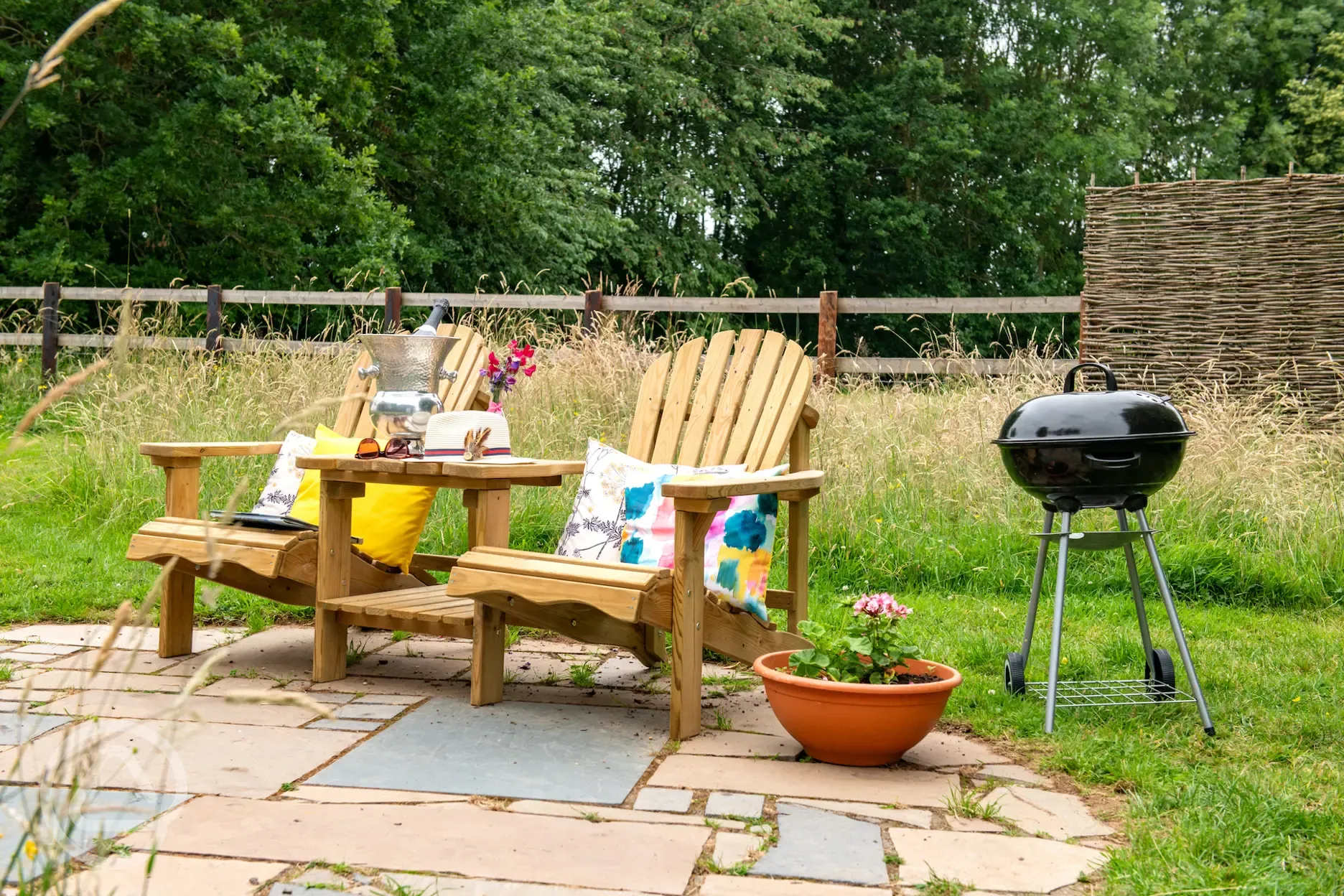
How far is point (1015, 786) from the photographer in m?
2.58

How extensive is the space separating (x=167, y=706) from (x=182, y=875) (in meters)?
1.14

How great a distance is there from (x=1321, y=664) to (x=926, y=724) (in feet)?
5.28

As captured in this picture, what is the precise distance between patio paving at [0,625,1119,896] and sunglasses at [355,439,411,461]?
675 millimetres

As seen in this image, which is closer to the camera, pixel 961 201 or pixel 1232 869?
pixel 1232 869

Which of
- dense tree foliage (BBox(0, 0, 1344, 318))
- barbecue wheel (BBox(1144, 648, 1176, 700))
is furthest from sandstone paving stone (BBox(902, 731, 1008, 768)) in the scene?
dense tree foliage (BBox(0, 0, 1344, 318))

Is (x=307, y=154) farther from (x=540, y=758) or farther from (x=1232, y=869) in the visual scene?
(x=1232, y=869)

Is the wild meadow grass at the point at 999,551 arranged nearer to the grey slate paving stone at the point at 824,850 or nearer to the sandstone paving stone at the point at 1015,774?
the sandstone paving stone at the point at 1015,774

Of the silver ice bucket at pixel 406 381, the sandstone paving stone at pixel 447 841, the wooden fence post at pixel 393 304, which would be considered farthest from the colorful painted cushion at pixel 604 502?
the wooden fence post at pixel 393 304

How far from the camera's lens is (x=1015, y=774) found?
268cm

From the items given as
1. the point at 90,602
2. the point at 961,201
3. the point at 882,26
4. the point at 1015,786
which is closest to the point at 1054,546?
the point at 1015,786

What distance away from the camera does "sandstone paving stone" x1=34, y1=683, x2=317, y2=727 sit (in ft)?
9.79

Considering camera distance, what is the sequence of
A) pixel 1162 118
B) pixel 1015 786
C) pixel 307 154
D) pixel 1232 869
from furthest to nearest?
pixel 1162 118 < pixel 307 154 < pixel 1015 786 < pixel 1232 869

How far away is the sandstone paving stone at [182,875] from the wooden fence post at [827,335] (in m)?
5.95

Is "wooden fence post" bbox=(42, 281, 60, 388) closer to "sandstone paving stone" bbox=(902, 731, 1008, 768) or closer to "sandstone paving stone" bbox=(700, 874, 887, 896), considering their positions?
"sandstone paving stone" bbox=(902, 731, 1008, 768)
